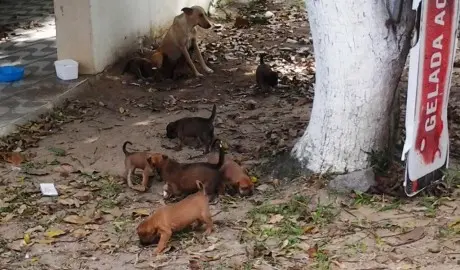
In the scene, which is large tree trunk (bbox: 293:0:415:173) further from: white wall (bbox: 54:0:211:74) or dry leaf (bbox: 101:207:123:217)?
white wall (bbox: 54:0:211:74)

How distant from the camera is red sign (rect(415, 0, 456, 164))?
196 inches

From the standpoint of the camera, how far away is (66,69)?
8617 mm

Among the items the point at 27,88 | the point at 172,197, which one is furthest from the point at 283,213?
the point at 27,88

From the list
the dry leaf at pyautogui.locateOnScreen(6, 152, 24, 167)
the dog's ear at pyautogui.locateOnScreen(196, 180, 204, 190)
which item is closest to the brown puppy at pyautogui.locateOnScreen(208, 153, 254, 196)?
the dog's ear at pyautogui.locateOnScreen(196, 180, 204, 190)

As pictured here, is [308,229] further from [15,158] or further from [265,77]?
[265,77]

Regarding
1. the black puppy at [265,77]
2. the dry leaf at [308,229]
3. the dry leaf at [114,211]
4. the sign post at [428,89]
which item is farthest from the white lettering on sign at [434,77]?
the black puppy at [265,77]

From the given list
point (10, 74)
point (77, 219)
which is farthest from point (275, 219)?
point (10, 74)

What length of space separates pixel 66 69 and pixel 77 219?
3.48m

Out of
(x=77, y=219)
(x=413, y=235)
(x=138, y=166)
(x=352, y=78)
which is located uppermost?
(x=352, y=78)

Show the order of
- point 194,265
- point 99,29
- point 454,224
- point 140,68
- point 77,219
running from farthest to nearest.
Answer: point 140,68
point 99,29
point 77,219
point 454,224
point 194,265

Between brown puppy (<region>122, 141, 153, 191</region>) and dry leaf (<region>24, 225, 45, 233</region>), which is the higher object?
brown puppy (<region>122, 141, 153, 191</region>)

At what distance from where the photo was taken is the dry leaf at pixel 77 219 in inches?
213

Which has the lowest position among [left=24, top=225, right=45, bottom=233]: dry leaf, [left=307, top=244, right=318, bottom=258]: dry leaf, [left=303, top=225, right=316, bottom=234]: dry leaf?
[left=24, top=225, right=45, bottom=233]: dry leaf

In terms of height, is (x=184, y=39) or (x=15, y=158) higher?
(x=184, y=39)
